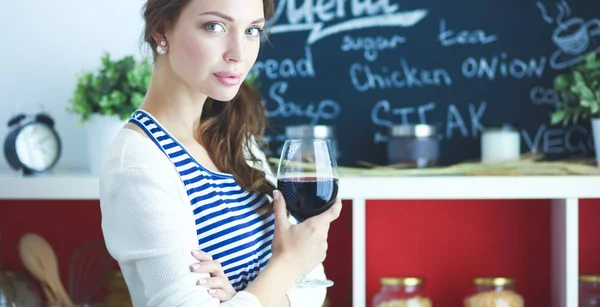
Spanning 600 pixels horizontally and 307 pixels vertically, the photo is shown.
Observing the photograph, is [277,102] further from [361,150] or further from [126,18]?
[126,18]

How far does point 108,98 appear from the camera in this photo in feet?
6.64

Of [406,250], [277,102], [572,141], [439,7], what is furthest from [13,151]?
[572,141]

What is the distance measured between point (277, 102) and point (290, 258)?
3.94 ft

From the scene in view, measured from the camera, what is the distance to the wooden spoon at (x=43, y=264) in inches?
80.6

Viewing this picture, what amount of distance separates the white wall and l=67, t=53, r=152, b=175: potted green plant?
0.68 feet

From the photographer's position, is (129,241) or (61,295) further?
(61,295)

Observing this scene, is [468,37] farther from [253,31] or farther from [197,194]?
[197,194]

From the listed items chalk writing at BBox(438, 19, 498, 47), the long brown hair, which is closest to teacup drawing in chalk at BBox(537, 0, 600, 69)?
chalk writing at BBox(438, 19, 498, 47)

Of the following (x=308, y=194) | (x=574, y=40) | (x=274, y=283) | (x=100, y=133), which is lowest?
(x=274, y=283)

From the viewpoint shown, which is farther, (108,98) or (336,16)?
(336,16)

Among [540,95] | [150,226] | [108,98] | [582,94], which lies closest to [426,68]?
[540,95]

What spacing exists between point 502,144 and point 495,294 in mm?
437

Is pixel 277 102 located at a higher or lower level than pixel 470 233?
higher

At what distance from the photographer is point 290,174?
120cm
